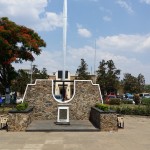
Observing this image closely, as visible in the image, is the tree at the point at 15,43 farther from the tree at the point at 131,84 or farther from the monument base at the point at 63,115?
the tree at the point at 131,84

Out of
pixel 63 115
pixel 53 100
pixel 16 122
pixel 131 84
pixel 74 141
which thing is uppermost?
pixel 131 84

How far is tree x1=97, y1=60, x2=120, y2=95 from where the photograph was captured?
7288 centimetres

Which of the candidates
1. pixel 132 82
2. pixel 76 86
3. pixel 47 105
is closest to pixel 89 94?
pixel 76 86

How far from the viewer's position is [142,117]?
29.8m

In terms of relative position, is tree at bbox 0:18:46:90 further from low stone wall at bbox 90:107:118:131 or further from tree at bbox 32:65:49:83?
tree at bbox 32:65:49:83

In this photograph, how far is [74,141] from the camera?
50.6 feet

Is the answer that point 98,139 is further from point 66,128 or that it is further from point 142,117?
point 142,117

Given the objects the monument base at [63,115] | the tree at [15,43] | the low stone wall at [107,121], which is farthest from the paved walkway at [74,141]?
the tree at [15,43]

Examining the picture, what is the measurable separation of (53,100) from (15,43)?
49.6 feet

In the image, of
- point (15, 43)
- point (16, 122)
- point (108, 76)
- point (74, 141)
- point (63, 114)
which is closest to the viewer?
point (74, 141)

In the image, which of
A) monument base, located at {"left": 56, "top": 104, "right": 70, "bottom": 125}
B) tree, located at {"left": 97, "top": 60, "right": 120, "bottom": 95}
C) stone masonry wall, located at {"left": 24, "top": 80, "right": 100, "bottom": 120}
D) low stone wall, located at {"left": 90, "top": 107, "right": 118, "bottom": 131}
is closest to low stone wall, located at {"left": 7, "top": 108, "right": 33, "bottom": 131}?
monument base, located at {"left": 56, "top": 104, "right": 70, "bottom": 125}

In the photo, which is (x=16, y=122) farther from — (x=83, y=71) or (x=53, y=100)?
(x=83, y=71)

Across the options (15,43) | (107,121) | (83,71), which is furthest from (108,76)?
(107,121)

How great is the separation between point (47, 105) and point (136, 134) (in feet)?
27.7
